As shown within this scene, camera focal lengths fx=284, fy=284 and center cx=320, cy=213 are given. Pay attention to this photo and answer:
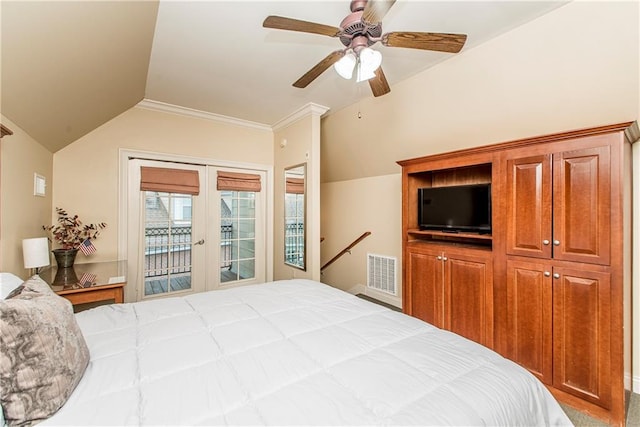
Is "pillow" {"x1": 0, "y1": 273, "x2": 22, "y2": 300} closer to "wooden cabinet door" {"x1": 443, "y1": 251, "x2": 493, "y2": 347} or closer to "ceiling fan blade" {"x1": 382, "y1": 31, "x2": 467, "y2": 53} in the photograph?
"ceiling fan blade" {"x1": 382, "y1": 31, "x2": 467, "y2": 53}

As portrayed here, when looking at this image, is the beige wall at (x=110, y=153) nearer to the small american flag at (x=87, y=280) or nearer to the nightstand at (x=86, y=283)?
the nightstand at (x=86, y=283)

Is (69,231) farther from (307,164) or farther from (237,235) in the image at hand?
(307,164)

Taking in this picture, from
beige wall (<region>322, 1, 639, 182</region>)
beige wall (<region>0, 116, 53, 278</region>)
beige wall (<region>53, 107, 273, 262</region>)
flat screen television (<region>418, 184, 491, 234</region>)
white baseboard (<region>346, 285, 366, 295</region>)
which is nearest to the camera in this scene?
beige wall (<region>322, 1, 639, 182</region>)

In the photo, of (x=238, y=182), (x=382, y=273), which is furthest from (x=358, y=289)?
(x=238, y=182)

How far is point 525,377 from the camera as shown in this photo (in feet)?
3.70

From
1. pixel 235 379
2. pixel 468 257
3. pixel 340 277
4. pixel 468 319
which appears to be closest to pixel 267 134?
pixel 340 277

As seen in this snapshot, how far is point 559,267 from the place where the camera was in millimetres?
1887

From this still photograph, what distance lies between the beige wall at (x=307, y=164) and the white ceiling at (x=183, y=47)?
564 millimetres

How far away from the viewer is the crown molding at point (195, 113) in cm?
343

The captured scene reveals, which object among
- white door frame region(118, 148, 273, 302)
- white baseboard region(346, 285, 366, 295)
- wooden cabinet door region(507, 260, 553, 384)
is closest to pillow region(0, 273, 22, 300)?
white door frame region(118, 148, 273, 302)

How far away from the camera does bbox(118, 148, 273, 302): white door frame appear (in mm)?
3301

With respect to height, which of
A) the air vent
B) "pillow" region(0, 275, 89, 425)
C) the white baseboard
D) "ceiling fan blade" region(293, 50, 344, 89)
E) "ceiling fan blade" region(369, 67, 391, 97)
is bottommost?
the white baseboard

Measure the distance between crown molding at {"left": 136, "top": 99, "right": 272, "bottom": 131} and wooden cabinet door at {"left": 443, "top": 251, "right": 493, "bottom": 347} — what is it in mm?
3151

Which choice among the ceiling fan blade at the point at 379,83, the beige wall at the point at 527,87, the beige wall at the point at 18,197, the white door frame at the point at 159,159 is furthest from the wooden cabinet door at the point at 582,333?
the beige wall at the point at 18,197
